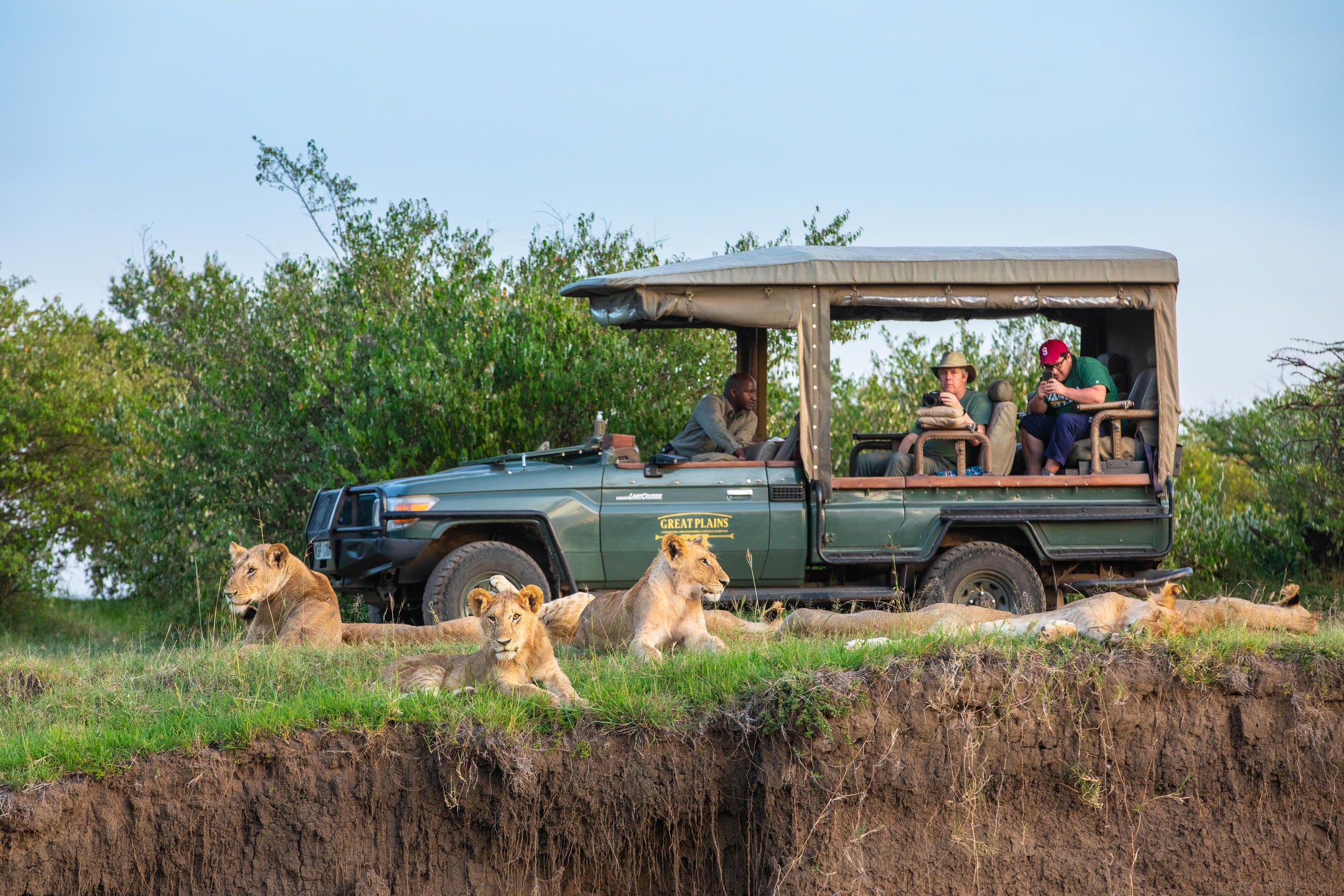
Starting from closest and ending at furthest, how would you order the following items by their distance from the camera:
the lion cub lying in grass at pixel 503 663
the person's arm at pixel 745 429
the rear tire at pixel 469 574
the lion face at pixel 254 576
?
the lion cub lying in grass at pixel 503 663 → the lion face at pixel 254 576 → the rear tire at pixel 469 574 → the person's arm at pixel 745 429

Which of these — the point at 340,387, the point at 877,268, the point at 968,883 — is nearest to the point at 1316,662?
the point at 968,883

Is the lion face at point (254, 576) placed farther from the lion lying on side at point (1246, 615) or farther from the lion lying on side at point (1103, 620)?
the lion lying on side at point (1246, 615)

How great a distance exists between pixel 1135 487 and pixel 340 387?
301 inches

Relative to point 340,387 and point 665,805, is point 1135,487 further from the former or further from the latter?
point 340,387

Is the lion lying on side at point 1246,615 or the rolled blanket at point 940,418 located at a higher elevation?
the rolled blanket at point 940,418

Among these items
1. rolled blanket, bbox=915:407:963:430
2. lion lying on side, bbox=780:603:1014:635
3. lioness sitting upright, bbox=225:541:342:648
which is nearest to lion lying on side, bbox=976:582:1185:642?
lion lying on side, bbox=780:603:1014:635

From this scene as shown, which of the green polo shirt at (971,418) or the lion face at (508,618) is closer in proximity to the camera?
the lion face at (508,618)

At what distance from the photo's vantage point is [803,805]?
560cm

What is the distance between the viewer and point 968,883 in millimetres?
5836

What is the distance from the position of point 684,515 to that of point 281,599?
8.76 ft

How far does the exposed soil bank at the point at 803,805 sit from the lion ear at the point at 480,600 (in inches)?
27.8

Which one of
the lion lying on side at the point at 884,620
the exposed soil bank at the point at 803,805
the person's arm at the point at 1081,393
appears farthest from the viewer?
the person's arm at the point at 1081,393

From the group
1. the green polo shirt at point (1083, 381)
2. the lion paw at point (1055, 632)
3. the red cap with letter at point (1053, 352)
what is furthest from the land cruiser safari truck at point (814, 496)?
the lion paw at point (1055, 632)

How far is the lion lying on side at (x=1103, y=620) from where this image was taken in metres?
6.18
